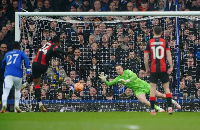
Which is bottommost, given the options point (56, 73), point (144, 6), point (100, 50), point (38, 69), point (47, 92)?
point (47, 92)

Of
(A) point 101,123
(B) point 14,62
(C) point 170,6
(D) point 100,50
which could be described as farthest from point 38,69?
(C) point 170,6

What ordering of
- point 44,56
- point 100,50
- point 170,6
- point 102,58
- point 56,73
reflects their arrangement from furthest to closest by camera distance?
point 170,6 → point 100,50 → point 102,58 → point 56,73 → point 44,56

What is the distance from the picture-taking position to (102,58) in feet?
40.6

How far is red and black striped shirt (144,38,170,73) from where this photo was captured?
8711 mm

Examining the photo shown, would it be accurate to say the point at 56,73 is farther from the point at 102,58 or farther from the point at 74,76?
the point at 102,58

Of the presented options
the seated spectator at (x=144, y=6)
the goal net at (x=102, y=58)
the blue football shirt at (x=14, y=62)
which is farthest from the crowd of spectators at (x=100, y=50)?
the blue football shirt at (x=14, y=62)

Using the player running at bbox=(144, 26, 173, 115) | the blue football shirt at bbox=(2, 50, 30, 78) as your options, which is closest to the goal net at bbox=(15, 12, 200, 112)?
the blue football shirt at bbox=(2, 50, 30, 78)

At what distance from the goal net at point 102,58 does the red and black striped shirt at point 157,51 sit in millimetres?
3139

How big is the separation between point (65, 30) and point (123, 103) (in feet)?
8.52

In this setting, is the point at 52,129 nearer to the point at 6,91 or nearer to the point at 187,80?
the point at 6,91

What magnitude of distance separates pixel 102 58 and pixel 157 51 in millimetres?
3778

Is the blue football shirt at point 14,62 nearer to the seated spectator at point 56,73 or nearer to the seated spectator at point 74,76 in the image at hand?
the seated spectator at point 56,73

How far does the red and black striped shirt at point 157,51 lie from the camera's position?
8.71 m


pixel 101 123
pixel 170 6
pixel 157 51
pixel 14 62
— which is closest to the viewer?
pixel 101 123
